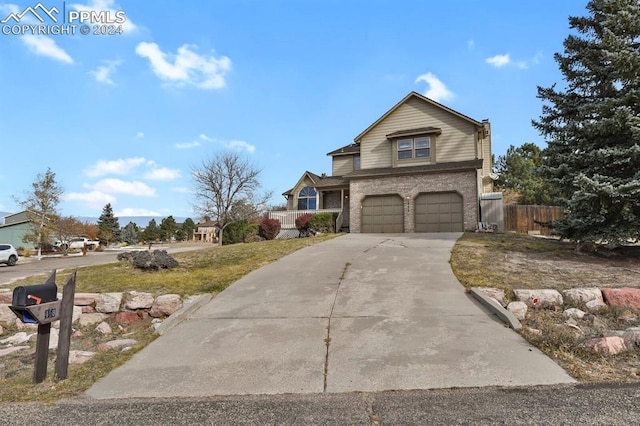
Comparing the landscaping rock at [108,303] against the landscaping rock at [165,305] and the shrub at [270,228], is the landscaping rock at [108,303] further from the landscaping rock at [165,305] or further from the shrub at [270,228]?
the shrub at [270,228]

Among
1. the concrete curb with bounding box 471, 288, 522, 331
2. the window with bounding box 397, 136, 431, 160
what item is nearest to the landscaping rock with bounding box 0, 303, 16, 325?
the concrete curb with bounding box 471, 288, 522, 331

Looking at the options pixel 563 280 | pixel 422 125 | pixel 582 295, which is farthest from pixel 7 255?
pixel 582 295

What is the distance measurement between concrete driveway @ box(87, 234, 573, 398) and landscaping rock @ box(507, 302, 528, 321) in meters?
0.44

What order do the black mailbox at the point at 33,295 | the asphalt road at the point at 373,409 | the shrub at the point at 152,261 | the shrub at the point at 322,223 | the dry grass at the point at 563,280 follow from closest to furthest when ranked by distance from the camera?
the asphalt road at the point at 373,409 < the black mailbox at the point at 33,295 < the dry grass at the point at 563,280 < the shrub at the point at 152,261 < the shrub at the point at 322,223

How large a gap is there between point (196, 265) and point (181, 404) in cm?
840

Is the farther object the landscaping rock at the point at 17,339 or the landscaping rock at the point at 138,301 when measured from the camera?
the landscaping rock at the point at 138,301

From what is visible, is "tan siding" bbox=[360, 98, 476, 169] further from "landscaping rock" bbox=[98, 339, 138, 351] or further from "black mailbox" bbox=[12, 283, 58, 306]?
"black mailbox" bbox=[12, 283, 58, 306]

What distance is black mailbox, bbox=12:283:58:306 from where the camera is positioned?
380 cm

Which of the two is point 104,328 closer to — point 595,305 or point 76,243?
point 595,305

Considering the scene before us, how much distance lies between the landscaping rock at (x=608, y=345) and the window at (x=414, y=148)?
16.8m

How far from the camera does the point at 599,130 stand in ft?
31.9

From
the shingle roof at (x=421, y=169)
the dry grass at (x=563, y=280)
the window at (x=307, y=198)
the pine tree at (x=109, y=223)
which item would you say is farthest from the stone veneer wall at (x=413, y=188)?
the pine tree at (x=109, y=223)

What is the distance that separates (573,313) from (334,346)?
4.02m

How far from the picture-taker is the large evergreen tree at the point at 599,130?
9.20m
